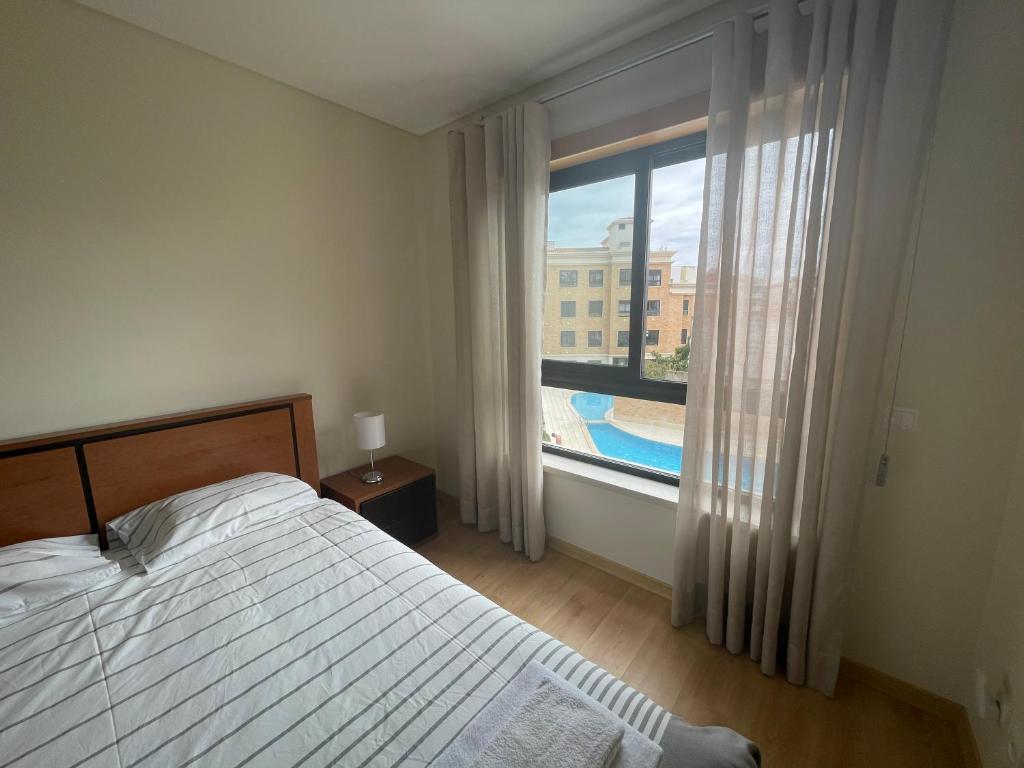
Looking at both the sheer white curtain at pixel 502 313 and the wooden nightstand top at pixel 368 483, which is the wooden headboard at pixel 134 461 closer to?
the wooden nightstand top at pixel 368 483

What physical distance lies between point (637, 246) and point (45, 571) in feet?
8.83

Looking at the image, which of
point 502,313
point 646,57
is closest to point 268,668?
point 502,313

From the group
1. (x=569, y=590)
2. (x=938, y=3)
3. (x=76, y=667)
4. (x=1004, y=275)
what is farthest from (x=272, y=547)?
(x=938, y=3)

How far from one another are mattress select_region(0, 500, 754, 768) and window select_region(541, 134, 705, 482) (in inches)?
52.4

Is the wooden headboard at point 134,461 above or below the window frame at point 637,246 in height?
below

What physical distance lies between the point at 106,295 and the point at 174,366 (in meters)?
0.37

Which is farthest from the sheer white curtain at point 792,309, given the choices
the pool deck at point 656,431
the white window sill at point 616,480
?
the pool deck at point 656,431

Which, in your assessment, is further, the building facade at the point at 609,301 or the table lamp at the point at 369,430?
the table lamp at the point at 369,430

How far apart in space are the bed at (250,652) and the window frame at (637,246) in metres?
1.32

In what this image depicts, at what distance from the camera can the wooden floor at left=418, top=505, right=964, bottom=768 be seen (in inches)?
52.0

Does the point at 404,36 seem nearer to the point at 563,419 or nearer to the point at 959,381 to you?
the point at 563,419

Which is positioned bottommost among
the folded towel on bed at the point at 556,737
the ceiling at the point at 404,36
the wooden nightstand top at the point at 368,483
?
the wooden nightstand top at the point at 368,483

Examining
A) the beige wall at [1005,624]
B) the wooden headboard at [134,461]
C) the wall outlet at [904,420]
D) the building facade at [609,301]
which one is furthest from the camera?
the building facade at [609,301]

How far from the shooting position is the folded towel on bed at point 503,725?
80 centimetres
